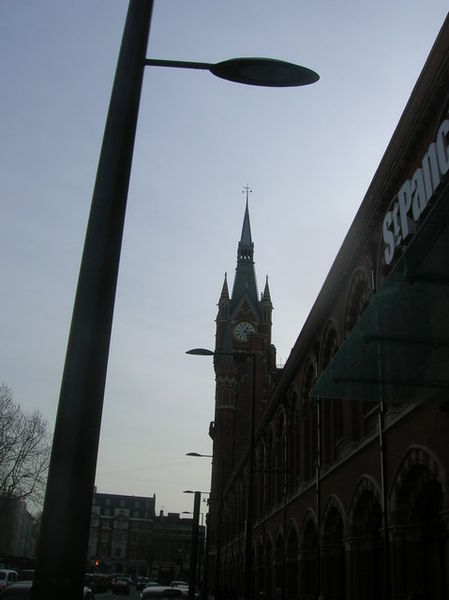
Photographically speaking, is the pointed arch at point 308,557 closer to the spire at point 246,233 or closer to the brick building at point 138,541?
the spire at point 246,233

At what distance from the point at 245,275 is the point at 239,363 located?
19.9 meters

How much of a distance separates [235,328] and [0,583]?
65.2 meters

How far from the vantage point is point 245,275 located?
104938mm

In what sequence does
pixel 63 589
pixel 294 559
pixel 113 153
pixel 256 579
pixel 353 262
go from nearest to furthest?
pixel 63 589, pixel 113 153, pixel 353 262, pixel 294 559, pixel 256 579

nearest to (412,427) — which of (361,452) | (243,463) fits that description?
(361,452)

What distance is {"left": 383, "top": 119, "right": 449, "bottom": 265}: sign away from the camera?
13.9m

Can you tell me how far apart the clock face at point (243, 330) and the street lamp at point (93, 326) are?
92112mm

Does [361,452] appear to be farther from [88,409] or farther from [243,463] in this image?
[243,463]

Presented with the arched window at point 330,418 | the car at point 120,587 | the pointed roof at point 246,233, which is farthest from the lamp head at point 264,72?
the pointed roof at point 246,233

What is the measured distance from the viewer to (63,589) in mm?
3629

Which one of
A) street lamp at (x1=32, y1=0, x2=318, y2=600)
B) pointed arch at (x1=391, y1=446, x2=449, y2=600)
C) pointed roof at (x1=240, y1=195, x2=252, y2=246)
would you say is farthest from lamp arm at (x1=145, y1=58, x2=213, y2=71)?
pointed roof at (x1=240, y1=195, x2=252, y2=246)

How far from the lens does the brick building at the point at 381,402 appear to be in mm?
12781

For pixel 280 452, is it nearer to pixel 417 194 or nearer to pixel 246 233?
pixel 417 194

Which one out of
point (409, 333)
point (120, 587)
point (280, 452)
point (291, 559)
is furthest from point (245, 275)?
point (409, 333)
